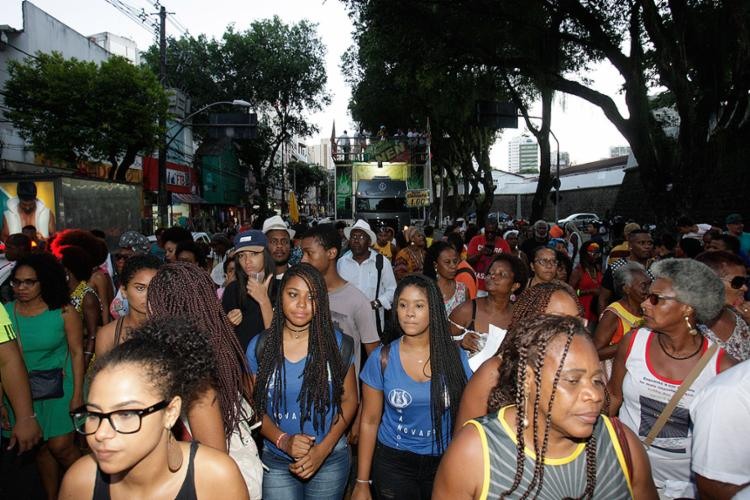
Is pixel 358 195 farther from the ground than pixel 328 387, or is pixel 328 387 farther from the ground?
pixel 358 195

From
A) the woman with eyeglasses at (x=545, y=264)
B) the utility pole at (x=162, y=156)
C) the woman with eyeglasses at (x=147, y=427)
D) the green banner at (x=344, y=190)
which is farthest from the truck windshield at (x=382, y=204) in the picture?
the woman with eyeglasses at (x=147, y=427)

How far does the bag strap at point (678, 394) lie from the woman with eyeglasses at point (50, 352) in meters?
3.53

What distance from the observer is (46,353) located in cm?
407

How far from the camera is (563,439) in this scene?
2.05 m

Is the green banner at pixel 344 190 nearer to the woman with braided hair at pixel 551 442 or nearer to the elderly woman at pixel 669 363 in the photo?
the elderly woman at pixel 669 363

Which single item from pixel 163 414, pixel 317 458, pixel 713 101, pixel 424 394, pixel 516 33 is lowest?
pixel 317 458

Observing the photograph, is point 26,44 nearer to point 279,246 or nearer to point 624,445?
point 279,246

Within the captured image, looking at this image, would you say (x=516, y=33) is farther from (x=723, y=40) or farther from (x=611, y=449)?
(x=611, y=449)

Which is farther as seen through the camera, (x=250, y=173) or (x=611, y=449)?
(x=250, y=173)

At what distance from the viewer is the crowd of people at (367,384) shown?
1.99 metres

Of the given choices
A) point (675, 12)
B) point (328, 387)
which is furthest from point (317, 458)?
point (675, 12)

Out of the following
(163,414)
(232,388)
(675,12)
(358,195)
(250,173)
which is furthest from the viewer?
(250,173)

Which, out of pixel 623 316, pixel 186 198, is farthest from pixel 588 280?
pixel 186 198

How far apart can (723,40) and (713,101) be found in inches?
39.6
